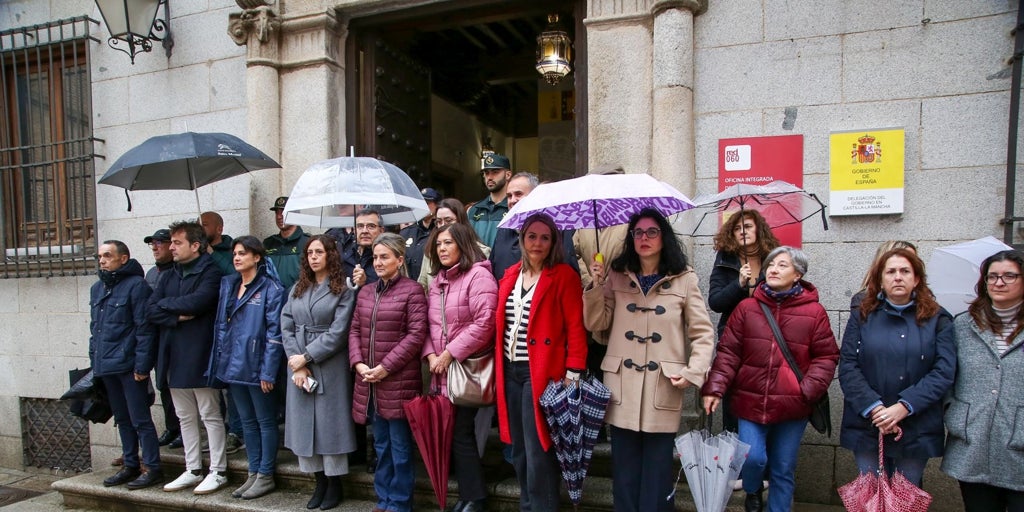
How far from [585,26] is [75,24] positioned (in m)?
5.31

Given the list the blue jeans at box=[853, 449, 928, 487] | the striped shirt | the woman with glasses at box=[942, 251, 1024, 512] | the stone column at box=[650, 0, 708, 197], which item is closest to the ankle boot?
the striped shirt

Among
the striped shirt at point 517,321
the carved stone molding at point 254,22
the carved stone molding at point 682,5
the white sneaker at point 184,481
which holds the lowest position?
the white sneaker at point 184,481

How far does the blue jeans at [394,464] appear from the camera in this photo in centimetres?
422

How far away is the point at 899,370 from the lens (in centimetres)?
336

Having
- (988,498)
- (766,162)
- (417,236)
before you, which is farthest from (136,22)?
(988,498)

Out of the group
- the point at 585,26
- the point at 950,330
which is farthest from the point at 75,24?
the point at 950,330

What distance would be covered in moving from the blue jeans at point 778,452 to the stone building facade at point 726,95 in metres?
1.22

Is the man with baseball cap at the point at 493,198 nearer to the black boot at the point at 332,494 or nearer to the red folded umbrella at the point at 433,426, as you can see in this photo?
the red folded umbrella at the point at 433,426

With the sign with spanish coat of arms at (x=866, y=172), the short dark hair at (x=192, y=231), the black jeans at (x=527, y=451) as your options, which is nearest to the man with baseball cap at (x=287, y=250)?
the short dark hair at (x=192, y=231)

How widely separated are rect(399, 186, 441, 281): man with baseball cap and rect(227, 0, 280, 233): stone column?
1.52 m

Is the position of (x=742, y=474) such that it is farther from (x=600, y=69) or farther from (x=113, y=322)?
(x=113, y=322)

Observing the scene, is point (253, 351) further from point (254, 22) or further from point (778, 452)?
point (778, 452)

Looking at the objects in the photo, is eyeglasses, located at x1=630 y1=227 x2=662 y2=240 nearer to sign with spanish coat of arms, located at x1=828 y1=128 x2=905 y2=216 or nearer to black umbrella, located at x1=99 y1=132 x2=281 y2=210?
sign with spanish coat of arms, located at x1=828 y1=128 x2=905 y2=216

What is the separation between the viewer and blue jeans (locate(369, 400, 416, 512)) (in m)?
4.22
